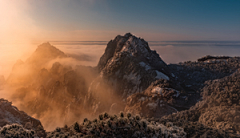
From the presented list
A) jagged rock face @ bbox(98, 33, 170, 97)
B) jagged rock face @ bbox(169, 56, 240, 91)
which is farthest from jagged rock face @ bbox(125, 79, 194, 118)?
jagged rock face @ bbox(169, 56, 240, 91)

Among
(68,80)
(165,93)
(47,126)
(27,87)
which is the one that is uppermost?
(165,93)

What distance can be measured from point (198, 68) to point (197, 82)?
33.3 ft

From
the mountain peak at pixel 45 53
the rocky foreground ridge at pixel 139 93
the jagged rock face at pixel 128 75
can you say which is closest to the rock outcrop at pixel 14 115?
the rocky foreground ridge at pixel 139 93

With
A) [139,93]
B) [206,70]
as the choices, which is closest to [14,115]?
[139,93]

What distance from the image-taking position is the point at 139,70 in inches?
1804

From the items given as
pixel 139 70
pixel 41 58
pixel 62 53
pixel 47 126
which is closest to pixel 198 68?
pixel 139 70

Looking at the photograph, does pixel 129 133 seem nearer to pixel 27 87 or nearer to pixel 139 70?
pixel 139 70

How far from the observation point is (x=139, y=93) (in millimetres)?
38812

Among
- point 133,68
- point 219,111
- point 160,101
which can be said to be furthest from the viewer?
point 133,68

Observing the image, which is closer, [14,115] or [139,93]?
[14,115]

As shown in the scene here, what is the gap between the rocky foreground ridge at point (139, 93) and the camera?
19641 millimetres

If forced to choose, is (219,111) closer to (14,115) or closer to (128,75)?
(128,75)

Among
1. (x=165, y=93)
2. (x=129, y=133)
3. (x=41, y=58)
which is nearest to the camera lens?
(x=129, y=133)

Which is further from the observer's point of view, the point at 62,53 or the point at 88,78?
the point at 62,53
